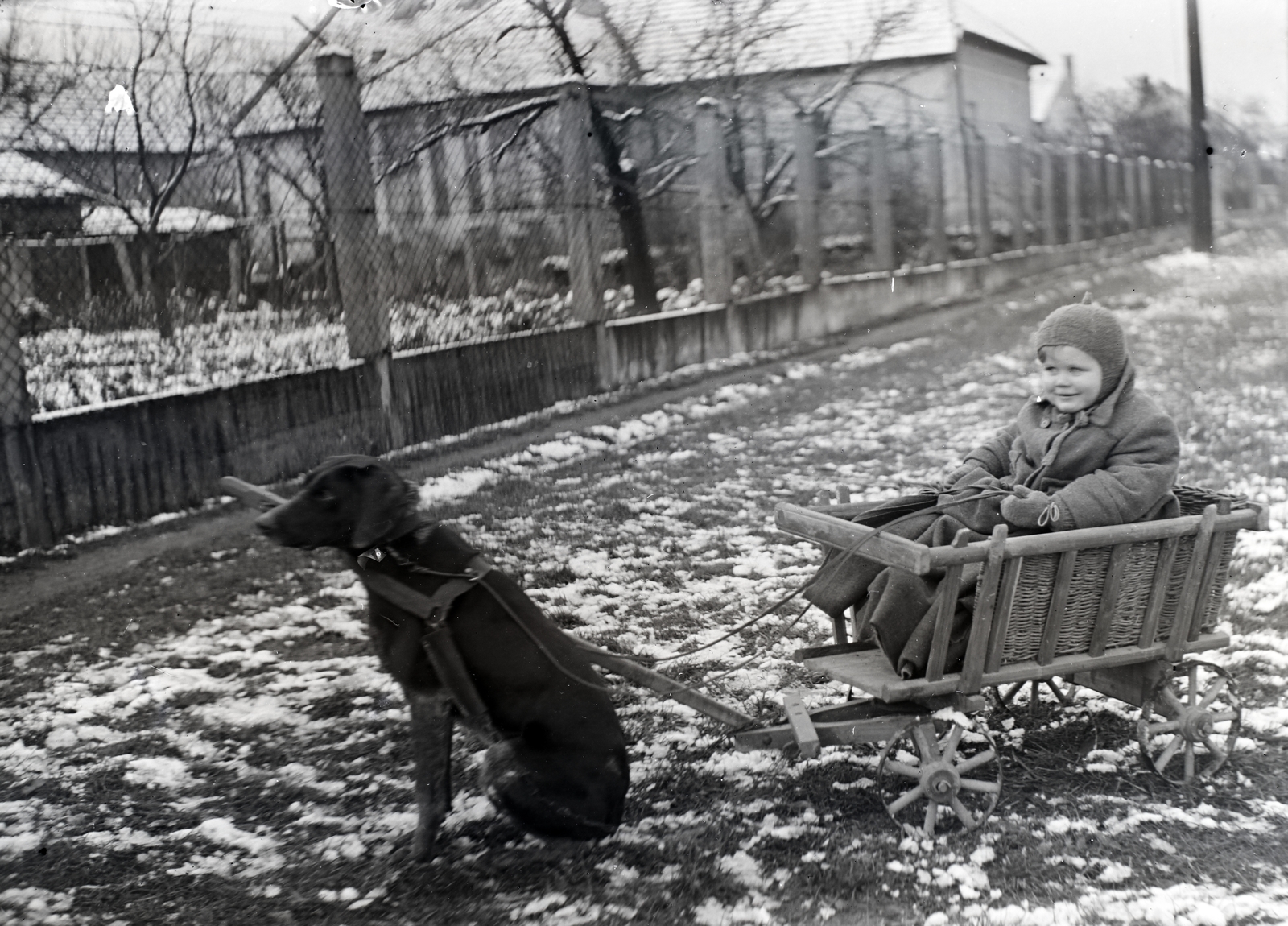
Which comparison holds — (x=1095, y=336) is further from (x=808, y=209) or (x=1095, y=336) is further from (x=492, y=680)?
(x=808, y=209)

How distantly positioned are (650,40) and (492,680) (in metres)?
6.96

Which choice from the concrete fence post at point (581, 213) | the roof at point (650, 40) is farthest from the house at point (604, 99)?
the concrete fence post at point (581, 213)

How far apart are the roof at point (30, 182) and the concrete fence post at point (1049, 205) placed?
639 inches

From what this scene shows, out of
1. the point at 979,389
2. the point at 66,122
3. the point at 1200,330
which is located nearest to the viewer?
the point at 66,122

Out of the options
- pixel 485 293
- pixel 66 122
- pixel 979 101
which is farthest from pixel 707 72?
pixel 66 122

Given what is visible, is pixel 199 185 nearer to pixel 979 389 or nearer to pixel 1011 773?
pixel 1011 773

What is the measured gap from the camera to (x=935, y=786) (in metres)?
2.77

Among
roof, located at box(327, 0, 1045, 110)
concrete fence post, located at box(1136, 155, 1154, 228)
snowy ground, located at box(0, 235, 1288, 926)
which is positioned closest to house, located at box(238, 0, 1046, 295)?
roof, located at box(327, 0, 1045, 110)

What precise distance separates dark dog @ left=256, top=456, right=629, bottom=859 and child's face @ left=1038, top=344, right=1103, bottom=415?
1.39 metres

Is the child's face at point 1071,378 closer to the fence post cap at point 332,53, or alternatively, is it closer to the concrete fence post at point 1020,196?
the fence post cap at point 332,53

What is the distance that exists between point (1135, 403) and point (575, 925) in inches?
73.0

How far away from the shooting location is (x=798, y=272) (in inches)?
508

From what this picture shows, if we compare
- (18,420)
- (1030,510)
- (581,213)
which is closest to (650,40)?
(581,213)

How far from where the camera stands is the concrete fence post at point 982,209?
16656 millimetres
